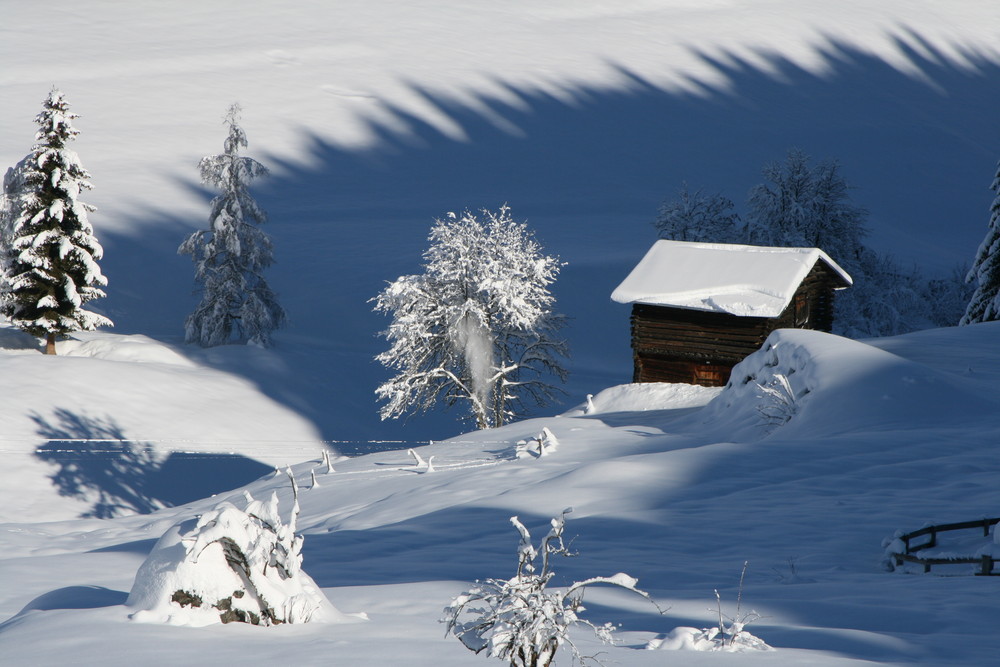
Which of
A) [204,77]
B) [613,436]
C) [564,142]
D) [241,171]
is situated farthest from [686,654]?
[204,77]

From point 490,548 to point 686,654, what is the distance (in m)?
4.73

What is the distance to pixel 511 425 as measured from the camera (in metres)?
22.3

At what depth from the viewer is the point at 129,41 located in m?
81.1

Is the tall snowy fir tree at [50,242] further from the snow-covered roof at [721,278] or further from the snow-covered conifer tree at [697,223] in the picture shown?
the snow-covered conifer tree at [697,223]

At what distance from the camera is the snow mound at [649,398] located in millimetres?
24406

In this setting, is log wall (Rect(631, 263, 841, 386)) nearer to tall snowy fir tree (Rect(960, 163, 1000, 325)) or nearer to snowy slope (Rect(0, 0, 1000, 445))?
tall snowy fir tree (Rect(960, 163, 1000, 325))

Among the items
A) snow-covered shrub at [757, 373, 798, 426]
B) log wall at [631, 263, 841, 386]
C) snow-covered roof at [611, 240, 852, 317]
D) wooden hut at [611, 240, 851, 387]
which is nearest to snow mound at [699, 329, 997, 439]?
snow-covered shrub at [757, 373, 798, 426]

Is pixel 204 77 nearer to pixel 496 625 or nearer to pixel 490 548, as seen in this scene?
pixel 490 548

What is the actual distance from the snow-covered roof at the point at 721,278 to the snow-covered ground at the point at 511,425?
2.62 m

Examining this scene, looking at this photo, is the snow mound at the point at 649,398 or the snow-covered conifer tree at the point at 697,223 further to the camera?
the snow-covered conifer tree at the point at 697,223

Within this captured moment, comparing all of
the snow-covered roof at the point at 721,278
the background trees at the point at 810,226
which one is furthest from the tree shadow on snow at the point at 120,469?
the background trees at the point at 810,226

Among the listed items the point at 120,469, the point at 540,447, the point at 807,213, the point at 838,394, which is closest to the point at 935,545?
the point at 838,394

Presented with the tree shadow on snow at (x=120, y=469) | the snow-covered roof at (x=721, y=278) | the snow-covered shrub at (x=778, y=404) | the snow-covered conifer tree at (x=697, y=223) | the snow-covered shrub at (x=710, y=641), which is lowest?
the tree shadow on snow at (x=120, y=469)

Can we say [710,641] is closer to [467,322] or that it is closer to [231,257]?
[467,322]
